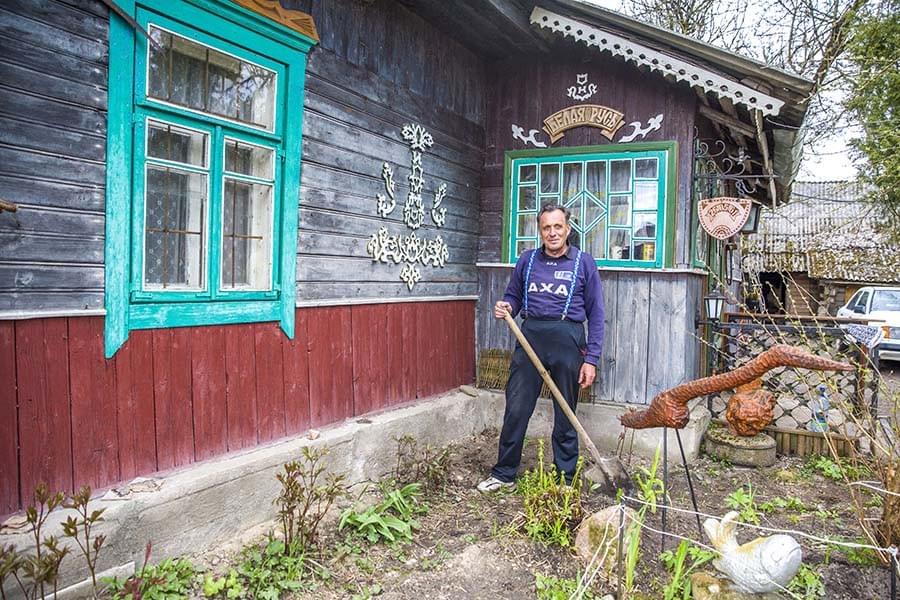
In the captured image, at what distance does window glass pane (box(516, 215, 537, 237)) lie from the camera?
577 centimetres

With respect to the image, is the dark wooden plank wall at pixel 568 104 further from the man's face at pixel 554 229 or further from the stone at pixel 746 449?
the stone at pixel 746 449

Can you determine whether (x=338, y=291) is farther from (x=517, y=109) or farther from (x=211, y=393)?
(x=517, y=109)

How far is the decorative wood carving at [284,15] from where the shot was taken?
351cm

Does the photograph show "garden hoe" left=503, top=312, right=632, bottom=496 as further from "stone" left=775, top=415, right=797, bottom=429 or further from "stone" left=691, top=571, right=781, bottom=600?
"stone" left=775, top=415, right=797, bottom=429

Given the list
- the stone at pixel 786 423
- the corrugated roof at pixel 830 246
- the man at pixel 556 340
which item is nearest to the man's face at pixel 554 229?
the man at pixel 556 340

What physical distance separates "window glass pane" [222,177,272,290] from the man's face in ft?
6.49

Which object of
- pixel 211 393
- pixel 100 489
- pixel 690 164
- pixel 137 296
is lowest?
pixel 100 489

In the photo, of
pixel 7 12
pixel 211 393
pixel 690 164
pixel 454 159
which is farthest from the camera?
pixel 454 159

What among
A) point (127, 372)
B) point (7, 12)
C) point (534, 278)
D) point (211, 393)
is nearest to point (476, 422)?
point (534, 278)

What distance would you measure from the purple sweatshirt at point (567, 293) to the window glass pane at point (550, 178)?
136 centimetres

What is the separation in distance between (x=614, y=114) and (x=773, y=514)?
358 centimetres

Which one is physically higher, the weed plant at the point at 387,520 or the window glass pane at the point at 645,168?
the window glass pane at the point at 645,168

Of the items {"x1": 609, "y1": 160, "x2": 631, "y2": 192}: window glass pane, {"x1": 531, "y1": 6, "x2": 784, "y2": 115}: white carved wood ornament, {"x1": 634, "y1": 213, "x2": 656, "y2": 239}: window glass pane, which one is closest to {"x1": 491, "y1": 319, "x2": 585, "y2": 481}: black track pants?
{"x1": 634, "y1": 213, "x2": 656, "y2": 239}: window glass pane

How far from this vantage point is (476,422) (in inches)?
227
